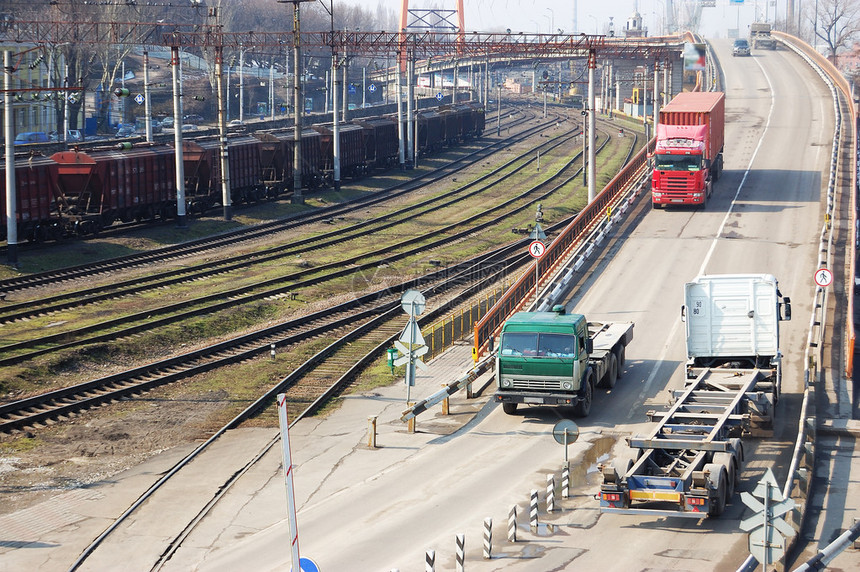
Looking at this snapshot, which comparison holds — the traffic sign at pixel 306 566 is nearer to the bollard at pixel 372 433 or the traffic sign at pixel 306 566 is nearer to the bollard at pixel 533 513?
the bollard at pixel 533 513

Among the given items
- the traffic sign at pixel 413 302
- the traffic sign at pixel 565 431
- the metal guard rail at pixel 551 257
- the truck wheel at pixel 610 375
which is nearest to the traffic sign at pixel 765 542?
the traffic sign at pixel 565 431

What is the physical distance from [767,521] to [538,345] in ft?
32.6

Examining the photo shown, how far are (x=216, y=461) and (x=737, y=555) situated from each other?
35.4 feet

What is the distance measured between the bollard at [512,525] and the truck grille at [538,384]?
607cm

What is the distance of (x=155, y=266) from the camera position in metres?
43.2

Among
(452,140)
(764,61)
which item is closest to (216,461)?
(452,140)

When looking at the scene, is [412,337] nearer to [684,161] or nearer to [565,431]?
[565,431]

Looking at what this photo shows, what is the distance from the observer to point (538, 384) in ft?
78.7

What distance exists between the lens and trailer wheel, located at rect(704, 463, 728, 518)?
18094 mm

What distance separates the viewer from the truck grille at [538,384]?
23.9 m

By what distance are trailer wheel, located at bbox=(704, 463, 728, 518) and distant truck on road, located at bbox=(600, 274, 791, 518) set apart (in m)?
0.02

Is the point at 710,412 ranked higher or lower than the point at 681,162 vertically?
lower

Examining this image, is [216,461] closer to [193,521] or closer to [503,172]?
[193,521]

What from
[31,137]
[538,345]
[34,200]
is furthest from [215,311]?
[31,137]
